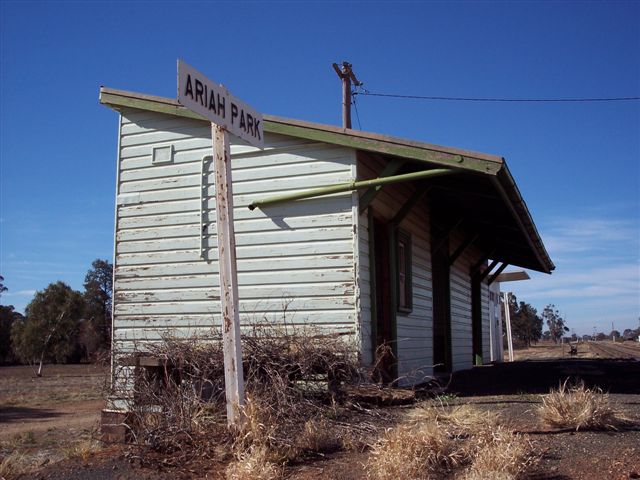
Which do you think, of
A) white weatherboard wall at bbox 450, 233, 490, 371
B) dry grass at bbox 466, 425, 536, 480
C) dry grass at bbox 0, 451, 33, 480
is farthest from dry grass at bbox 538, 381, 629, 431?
white weatherboard wall at bbox 450, 233, 490, 371

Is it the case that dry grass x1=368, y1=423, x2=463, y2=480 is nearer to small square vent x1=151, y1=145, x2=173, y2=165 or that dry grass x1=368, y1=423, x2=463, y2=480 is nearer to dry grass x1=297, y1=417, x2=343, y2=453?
dry grass x1=297, y1=417, x2=343, y2=453

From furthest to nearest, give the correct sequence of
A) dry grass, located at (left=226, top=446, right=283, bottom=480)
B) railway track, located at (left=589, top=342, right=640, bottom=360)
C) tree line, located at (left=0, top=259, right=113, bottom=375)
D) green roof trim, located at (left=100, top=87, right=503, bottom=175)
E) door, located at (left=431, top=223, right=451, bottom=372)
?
tree line, located at (left=0, top=259, right=113, bottom=375)
railway track, located at (left=589, top=342, right=640, bottom=360)
door, located at (left=431, top=223, right=451, bottom=372)
green roof trim, located at (left=100, top=87, right=503, bottom=175)
dry grass, located at (left=226, top=446, right=283, bottom=480)

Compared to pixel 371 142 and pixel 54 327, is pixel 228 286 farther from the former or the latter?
pixel 54 327

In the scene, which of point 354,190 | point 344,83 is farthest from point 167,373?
point 344,83

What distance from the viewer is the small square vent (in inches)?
379

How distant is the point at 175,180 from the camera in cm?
956

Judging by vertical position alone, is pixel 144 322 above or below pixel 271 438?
above

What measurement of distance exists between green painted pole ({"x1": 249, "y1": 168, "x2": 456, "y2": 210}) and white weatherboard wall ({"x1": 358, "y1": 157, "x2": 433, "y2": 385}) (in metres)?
0.43

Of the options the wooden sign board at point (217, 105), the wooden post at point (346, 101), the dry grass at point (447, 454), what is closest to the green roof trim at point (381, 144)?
the wooden sign board at point (217, 105)

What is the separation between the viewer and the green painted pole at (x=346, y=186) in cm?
778

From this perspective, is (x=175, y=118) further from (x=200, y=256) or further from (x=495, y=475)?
(x=495, y=475)

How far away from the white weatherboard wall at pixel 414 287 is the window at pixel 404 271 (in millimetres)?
164

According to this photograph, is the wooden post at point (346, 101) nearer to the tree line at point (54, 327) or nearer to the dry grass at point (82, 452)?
the dry grass at point (82, 452)

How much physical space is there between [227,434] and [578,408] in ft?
9.85
